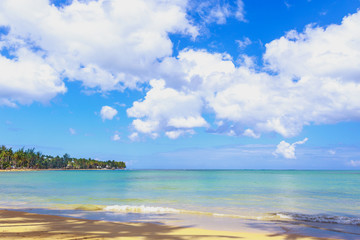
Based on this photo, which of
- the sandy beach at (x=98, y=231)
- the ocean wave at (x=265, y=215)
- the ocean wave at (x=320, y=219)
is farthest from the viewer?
the ocean wave at (x=265, y=215)

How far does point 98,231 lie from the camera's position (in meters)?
9.80

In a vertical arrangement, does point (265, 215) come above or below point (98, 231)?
below

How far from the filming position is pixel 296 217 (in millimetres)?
14586

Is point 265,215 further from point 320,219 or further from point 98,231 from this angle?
point 98,231

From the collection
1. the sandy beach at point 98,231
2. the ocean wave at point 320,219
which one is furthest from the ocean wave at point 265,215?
the sandy beach at point 98,231

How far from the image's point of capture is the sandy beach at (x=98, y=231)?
8.99 m

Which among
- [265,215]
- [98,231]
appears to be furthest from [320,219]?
[98,231]

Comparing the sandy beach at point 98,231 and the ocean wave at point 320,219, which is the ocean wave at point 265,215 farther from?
the sandy beach at point 98,231

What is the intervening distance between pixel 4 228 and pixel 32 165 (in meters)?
191

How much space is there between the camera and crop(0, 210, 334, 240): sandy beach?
29.5 feet

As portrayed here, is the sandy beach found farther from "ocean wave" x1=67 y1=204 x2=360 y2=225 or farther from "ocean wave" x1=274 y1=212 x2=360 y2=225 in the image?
"ocean wave" x1=274 y1=212 x2=360 y2=225

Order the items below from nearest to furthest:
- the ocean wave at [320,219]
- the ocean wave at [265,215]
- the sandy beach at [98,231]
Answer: the sandy beach at [98,231] → the ocean wave at [320,219] → the ocean wave at [265,215]

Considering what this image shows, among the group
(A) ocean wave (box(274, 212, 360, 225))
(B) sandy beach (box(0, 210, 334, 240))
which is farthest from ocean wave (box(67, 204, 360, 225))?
(B) sandy beach (box(0, 210, 334, 240))

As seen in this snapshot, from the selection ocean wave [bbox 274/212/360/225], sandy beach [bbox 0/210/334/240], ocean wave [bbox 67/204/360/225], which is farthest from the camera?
ocean wave [bbox 67/204/360/225]
